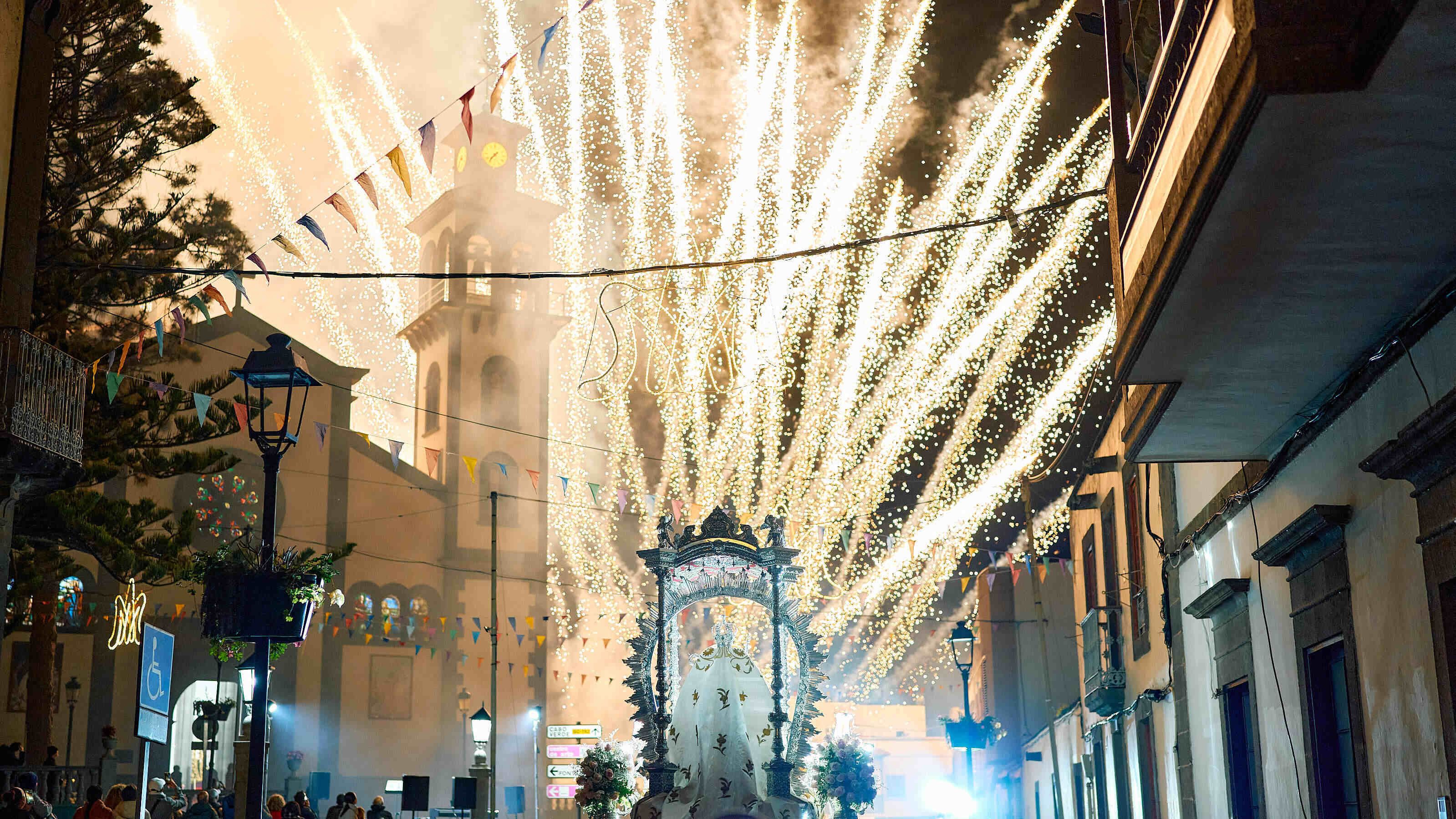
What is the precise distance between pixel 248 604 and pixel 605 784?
294 inches

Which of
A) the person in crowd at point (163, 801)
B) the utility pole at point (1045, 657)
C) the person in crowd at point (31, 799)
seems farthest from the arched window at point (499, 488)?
the person in crowd at point (31, 799)

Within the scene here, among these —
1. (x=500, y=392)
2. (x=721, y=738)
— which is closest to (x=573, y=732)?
(x=500, y=392)

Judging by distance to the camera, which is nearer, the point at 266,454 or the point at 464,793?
the point at 266,454

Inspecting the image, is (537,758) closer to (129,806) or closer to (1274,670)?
(129,806)

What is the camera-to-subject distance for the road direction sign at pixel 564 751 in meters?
40.8

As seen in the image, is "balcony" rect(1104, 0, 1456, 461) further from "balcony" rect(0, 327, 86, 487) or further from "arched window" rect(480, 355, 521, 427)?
"arched window" rect(480, 355, 521, 427)

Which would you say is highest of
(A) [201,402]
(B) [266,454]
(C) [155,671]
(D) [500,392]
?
(D) [500,392]

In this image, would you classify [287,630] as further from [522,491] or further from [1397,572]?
[522,491]

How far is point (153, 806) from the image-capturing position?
1501 centimetres

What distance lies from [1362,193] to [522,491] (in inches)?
1435

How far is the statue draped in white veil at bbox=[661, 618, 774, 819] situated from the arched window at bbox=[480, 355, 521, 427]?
2543 centimetres

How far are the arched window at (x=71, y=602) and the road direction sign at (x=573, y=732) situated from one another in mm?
12352

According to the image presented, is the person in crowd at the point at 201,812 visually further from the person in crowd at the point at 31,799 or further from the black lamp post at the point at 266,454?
the black lamp post at the point at 266,454

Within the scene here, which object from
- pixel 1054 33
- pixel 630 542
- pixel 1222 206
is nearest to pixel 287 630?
pixel 1222 206
